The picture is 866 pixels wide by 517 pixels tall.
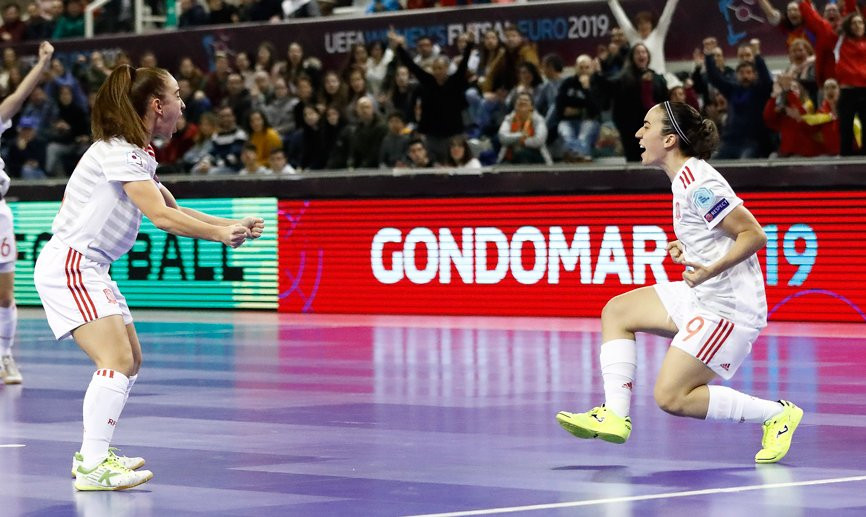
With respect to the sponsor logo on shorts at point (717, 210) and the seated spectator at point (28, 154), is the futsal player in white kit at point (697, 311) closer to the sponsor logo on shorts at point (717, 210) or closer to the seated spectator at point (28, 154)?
the sponsor logo on shorts at point (717, 210)

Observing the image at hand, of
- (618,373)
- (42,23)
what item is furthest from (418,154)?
(618,373)

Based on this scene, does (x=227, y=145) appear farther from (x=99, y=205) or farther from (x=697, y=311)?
(x=99, y=205)

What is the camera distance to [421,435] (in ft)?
33.5

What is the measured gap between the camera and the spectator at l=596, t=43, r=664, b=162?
65.0ft

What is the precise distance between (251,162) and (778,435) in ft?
50.3

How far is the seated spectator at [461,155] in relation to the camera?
21.6 metres

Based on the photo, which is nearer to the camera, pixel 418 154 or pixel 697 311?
pixel 697 311

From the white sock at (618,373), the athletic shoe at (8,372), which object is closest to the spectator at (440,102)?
the athletic shoe at (8,372)

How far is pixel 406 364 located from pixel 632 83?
20.4ft

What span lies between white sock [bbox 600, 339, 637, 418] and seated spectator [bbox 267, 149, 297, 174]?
14.3 metres

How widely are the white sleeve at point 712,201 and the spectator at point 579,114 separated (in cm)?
1199

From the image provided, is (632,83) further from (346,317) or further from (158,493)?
(158,493)

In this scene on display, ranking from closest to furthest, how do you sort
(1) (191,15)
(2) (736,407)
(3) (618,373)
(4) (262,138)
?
1. (2) (736,407)
2. (3) (618,373)
3. (4) (262,138)
4. (1) (191,15)

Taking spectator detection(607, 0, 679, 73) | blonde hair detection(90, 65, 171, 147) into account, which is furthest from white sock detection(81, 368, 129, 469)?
spectator detection(607, 0, 679, 73)
